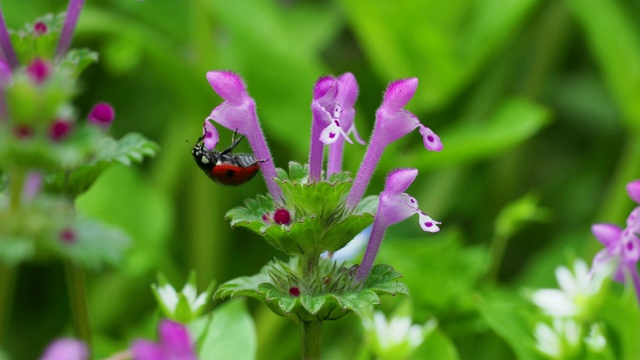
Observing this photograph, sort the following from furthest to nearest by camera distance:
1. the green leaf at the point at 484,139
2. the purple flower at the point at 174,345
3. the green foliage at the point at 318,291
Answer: the green leaf at the point at 484,139 → the green foliage at the point at 318,291 → the purple flower at the point at 174,345

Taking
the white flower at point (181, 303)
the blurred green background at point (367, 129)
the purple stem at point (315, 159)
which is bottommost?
the blurred green background at point (367, 129)

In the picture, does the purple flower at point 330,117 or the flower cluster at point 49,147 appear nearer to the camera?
the flower cluster at point 49,147

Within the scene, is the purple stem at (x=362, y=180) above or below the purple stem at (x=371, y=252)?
above

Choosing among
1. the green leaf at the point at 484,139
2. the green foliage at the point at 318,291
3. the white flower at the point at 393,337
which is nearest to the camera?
the green foliage at the point at 318,291

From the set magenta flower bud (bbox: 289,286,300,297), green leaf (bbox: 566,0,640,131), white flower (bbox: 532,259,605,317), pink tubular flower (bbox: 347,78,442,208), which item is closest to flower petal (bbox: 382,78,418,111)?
pink tubular flower (bbox: 347,78,442,208)

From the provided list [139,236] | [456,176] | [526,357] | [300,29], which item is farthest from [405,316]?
[300,29]

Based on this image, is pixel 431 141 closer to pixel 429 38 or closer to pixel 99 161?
pixel 99 161

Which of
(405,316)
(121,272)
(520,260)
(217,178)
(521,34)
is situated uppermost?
(217,178)

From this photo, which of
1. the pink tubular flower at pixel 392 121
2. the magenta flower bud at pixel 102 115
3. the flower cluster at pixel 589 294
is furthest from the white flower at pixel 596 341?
the magenta flower bud at pixel 102 115

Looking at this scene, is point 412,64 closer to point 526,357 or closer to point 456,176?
point 456,176

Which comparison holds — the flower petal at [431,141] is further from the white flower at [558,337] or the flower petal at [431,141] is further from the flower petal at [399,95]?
the white flower at [558,337]
